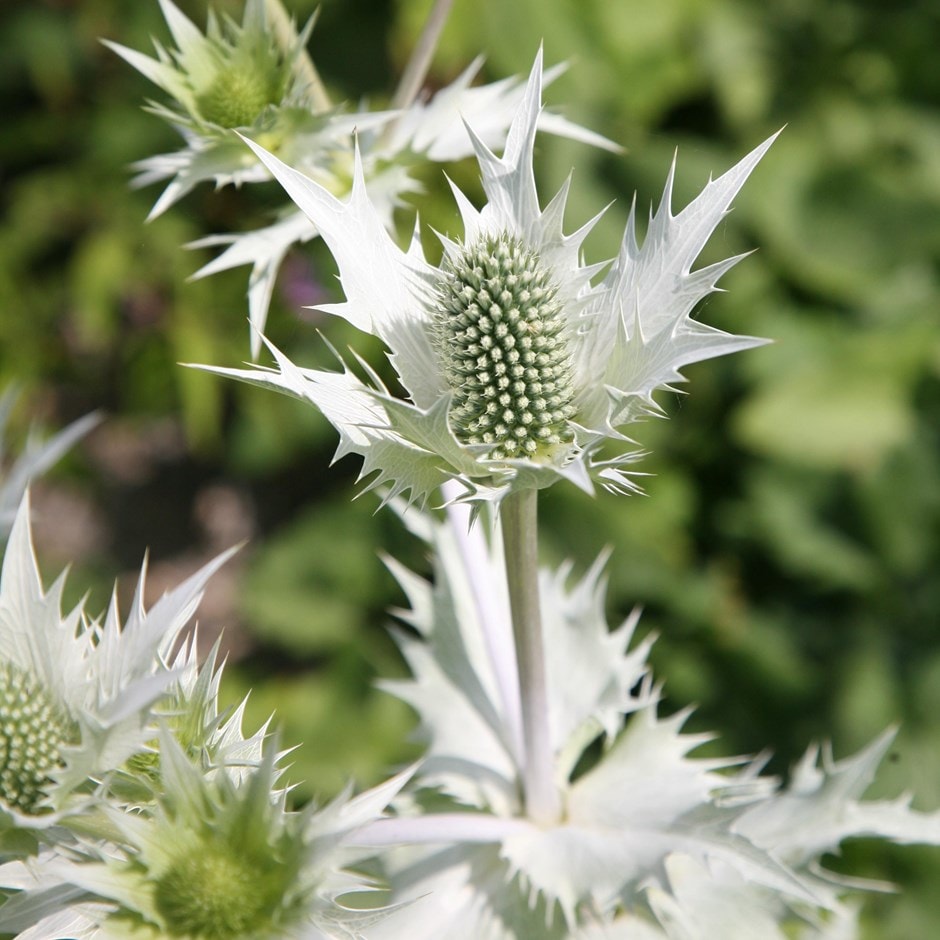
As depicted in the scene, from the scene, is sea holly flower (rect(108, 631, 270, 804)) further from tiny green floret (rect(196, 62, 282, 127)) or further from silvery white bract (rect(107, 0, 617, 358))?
tiny green floret (rect(196, 62, 282, 127))

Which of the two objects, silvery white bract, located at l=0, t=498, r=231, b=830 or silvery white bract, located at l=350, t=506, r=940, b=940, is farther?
silvery white bract, located at l=350, t=506, r=940, b=940

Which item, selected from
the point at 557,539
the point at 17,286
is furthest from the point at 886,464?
the point at 17,286

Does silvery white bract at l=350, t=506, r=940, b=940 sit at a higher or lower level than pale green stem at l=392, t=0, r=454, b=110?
lower

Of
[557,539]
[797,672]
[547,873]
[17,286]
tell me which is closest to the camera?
[547,873]

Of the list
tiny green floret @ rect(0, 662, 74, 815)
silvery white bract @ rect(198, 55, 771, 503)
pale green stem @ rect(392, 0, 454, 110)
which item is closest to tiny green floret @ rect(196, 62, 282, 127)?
pale green stem @ rect(392, 0, 454, 110)

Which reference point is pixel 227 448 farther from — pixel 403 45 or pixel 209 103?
pixel 209 103

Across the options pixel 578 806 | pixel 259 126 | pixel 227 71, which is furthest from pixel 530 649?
Result: pixel 227 71

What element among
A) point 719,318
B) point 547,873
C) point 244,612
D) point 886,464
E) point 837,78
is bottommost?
point 244,612
